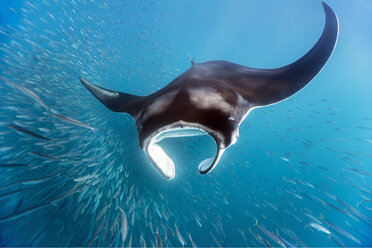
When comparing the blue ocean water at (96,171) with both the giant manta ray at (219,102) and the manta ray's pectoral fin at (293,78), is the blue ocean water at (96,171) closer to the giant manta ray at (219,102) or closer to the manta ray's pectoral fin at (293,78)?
the giant manta ray at (219,102)

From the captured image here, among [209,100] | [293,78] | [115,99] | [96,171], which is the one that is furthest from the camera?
[96,171]

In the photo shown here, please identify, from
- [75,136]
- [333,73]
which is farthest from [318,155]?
[75,136]

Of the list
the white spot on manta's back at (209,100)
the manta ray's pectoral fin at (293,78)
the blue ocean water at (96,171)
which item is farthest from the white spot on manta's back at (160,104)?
the blue ocean water at (96,171)

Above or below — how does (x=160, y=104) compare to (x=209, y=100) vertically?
below

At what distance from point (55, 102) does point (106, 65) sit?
19.0 feet

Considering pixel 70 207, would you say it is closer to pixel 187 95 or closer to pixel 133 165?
pixel 133 165

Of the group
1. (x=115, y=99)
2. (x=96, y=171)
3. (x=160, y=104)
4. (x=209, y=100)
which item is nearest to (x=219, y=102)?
(x=209, y=100)

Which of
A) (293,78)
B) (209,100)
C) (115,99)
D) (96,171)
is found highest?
(293,78)

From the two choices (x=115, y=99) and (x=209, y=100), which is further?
(x=115, y=99)

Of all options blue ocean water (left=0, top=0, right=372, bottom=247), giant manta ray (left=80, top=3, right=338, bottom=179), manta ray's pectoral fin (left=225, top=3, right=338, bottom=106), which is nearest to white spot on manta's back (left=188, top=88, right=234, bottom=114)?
giant manta ray (left=80, top=3, right=338, bottom=179)

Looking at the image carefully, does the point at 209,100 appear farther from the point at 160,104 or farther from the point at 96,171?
the point at 96,171

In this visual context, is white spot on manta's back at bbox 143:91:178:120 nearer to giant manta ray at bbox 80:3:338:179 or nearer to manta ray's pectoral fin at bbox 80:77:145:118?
giant manta ray at bbox 80:3:338:179

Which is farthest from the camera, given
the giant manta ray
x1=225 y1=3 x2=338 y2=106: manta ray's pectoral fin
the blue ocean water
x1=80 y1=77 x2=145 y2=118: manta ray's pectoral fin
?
the blue ocean water

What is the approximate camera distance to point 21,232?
415 centimetres
